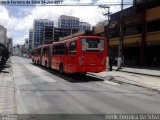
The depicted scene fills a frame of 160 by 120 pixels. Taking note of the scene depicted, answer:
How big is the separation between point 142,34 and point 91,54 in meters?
22.3

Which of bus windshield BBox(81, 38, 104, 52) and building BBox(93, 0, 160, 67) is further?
building BBox(93, 0, 160, 67)

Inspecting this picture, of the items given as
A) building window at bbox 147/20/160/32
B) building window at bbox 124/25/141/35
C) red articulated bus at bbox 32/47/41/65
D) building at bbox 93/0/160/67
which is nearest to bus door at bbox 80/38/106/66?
building at bbox 93/0/160/67

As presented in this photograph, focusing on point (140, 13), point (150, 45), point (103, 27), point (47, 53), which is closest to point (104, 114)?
point (47, 53)

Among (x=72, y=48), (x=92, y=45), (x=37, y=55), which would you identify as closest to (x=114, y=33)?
(x=37, y=55)

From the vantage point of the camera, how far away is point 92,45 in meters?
21.9

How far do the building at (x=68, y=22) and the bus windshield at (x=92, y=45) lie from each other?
9342cm

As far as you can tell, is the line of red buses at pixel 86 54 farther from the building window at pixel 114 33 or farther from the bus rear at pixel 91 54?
the building window at pixel 114 33

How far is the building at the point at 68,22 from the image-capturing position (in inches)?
4574

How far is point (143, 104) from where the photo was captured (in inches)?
455

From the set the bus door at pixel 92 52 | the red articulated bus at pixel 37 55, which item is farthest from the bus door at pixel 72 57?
the red articulated bus at pixel 37 55

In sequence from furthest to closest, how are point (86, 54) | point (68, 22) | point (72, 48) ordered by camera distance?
point (68, 22) < point (72, 48) < point (86, 54)

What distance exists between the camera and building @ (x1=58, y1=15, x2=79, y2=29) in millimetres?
116169

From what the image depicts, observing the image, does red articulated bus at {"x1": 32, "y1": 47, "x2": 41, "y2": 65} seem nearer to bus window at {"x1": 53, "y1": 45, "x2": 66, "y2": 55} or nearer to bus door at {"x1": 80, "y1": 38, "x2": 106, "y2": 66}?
bus window at {"x1": 53, "y1": 45, "x2": 66, "y2": 55}

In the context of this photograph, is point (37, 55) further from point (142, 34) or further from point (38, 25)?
point (38, 25)
